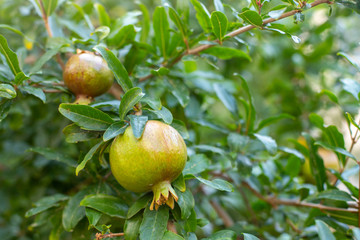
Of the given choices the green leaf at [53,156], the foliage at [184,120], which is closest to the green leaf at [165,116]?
the foliage at [184,120]

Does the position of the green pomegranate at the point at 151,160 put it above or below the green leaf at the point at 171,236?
above

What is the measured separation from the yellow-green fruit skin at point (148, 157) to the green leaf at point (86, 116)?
0.22 ft

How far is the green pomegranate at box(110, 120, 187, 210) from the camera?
670 millimetres

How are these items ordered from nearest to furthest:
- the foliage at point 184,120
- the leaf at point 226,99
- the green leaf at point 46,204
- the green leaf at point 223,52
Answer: the foliage at point 184,120 < the green leaf at point 46,204 < the green leaf at point 223,52 < the leaf at point 226,99

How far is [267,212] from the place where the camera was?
126 centimetres

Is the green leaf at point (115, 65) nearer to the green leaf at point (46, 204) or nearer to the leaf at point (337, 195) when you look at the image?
the green leaf at point (46, 204)

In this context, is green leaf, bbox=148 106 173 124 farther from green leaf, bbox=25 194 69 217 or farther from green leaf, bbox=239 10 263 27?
green leaf, bbox=25 194 69 217

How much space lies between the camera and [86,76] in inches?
32.7

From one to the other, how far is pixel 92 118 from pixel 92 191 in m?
0.28

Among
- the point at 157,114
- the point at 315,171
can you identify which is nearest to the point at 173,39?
the point at 157,114

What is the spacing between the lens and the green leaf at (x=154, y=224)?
27.3 inches

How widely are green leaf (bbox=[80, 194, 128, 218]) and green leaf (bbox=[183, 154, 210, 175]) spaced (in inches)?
7.6

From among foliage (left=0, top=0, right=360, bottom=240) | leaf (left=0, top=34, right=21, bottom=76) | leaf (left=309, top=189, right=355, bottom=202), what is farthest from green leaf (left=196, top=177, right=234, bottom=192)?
leaf (left=0, top=34, right=21, bottom=76)

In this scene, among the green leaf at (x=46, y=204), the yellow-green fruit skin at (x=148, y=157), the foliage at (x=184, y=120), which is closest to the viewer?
the yellow-green fruit skin at (x=148, y=157)
